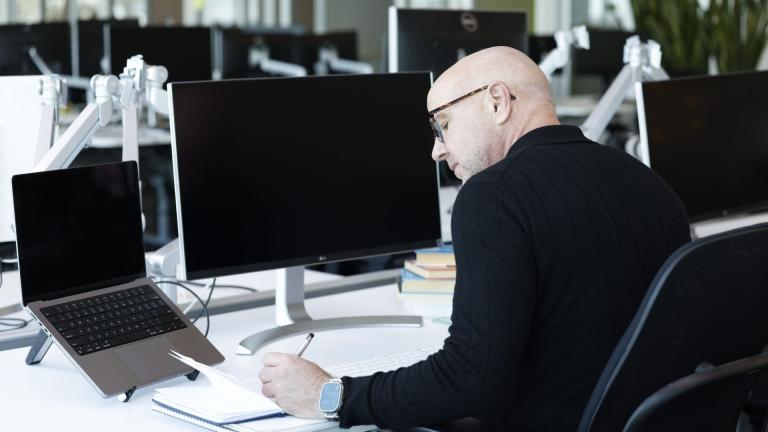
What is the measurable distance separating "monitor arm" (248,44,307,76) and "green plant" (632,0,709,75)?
2.41 metres

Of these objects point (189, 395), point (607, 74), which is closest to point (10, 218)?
point (189, 395)

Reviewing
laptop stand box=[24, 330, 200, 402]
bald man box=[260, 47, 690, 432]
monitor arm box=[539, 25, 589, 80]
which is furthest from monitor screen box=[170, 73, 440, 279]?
monitor arm box=[539, 25, 589, 80]

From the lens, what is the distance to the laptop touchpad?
5.68 feet

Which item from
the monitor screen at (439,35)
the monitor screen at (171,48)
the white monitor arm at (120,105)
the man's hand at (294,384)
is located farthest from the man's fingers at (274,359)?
the monitor screen at (171,48)

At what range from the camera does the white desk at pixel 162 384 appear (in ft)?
5.28

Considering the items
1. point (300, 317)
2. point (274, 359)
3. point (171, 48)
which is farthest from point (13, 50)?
point (274, 359)

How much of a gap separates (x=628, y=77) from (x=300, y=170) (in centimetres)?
119

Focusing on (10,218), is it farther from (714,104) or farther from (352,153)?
(714,104)

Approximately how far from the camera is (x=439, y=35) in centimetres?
314

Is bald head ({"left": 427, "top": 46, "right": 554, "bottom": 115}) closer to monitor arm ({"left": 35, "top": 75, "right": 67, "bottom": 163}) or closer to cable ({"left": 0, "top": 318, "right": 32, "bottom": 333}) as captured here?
monitor arm ({"left": 35, "top": 75, "right": 67, "bottom": 163})

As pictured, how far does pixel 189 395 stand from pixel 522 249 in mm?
586

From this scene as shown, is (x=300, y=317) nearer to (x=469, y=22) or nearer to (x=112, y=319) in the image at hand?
(x=112, y=319)

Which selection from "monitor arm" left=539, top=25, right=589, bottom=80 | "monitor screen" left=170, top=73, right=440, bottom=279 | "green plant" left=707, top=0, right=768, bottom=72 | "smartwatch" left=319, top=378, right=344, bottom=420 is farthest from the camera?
"green plant" left=707, top=0, right=768, bottom=72

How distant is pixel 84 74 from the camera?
5504 millimetres
